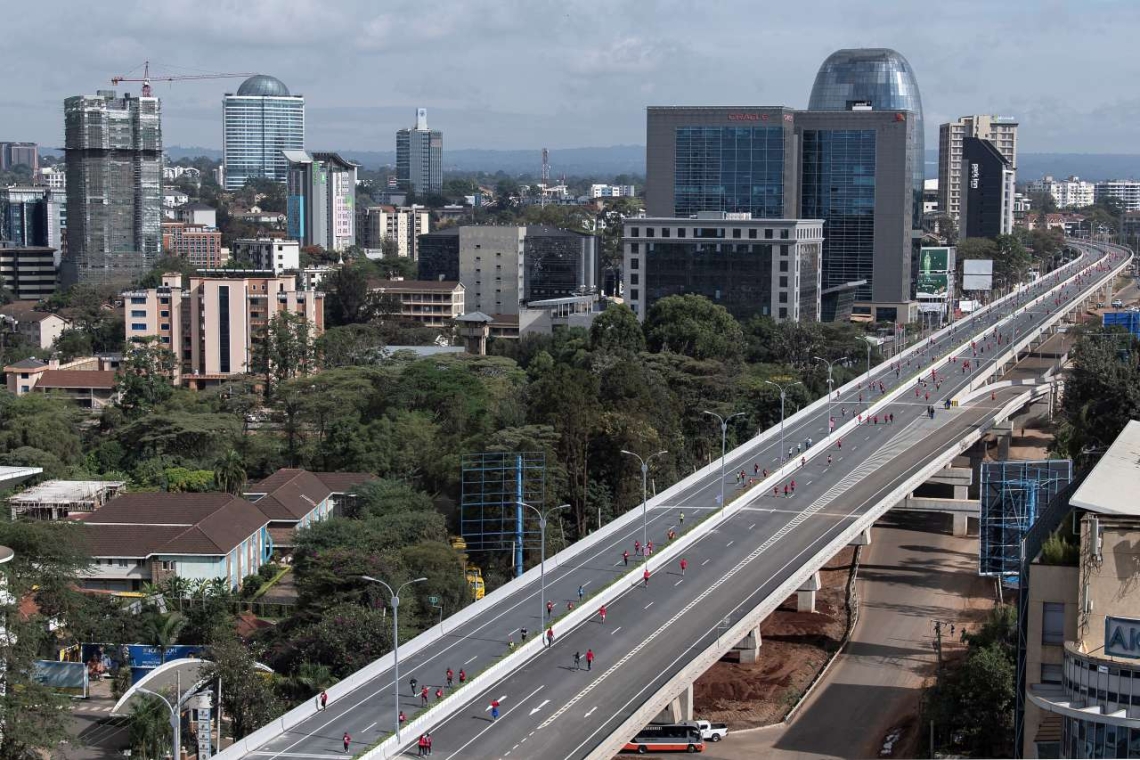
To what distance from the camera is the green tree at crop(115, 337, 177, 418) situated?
94.1 m

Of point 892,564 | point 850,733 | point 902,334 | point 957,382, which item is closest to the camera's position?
point 850,733

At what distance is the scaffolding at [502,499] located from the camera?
210 feet

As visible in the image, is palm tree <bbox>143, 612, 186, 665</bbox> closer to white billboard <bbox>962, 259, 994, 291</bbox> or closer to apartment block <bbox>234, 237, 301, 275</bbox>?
apartment block <bbox>234, 237, 301, 275</bbox>

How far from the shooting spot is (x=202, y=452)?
275 feet

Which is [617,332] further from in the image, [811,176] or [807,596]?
[807,596]

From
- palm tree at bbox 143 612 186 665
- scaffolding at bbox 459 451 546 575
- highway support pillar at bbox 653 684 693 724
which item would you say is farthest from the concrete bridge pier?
palm tree at bbox 143 612 186 665

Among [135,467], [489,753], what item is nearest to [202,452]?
[135,467]

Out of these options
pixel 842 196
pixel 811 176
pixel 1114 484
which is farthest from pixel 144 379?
pixel 1114 484

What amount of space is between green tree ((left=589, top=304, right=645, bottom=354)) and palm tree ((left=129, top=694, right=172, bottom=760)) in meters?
57.7

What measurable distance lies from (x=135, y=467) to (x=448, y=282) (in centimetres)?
6178

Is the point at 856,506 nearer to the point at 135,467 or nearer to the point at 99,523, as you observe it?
the point at 99,523

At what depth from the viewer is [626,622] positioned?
164 feet

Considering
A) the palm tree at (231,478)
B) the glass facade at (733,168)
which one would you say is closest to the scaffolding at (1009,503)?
the palm tree at (231,478)

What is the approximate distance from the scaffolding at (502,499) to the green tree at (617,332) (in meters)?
35.4
